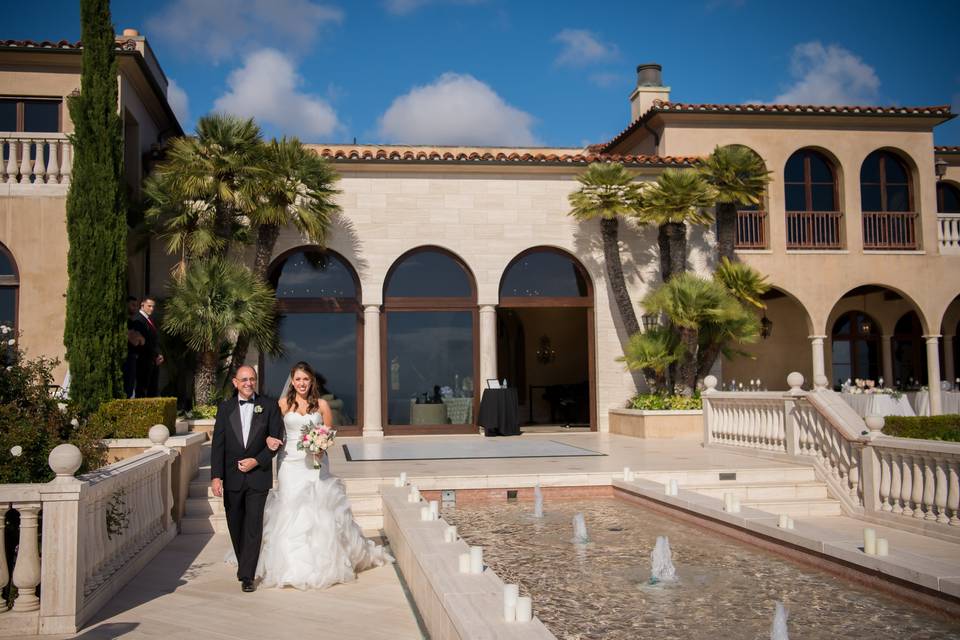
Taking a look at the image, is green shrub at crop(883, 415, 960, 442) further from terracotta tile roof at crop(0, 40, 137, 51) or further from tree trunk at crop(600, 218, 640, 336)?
terracotta tile roof at crop(0, 40, 137, 51)

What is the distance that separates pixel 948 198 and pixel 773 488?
1751 centimetres

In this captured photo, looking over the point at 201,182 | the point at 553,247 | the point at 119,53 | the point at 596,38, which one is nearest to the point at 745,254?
the point at 553,247

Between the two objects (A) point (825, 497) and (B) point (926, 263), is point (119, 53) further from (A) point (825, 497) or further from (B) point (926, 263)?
(B) point (926, 263)

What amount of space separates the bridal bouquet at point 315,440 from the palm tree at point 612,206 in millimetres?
11854

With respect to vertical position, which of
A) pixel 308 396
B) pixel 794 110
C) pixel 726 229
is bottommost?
pixel 308 396

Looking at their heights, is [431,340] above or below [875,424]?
above

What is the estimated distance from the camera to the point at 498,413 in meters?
17.5

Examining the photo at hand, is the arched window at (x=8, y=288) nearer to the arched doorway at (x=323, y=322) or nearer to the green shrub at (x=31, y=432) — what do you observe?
the arched doorway at (x=323, y=322)

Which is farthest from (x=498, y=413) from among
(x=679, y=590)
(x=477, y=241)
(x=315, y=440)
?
(x=679, y=590)

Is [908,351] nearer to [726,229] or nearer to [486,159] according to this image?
[726,229]

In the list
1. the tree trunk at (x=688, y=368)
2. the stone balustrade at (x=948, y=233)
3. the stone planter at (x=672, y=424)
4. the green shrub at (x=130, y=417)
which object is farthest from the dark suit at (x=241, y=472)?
the stone balustrade at (x=948, y=233)

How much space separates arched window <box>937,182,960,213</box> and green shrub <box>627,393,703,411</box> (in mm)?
12121

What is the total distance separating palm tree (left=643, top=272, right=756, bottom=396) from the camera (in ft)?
53.9

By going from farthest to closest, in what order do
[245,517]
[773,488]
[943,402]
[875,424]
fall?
[943,402] < [773,488] < [875,424] < [245,517]
